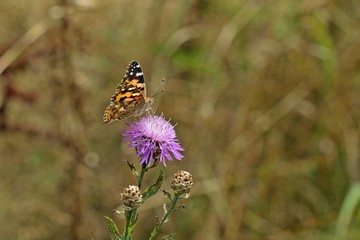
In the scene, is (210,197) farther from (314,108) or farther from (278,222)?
(314,108)

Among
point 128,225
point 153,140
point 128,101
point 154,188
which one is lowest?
point 128,225

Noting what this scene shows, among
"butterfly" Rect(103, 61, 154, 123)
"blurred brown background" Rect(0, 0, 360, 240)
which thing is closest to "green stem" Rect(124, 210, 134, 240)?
"butterfly" Rect(103, 61, 154, 123)

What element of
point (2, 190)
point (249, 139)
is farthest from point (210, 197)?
point (2, 190)

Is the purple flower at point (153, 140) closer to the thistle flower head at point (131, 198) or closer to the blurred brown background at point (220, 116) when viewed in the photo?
the thistle flower head at point (131, 198)

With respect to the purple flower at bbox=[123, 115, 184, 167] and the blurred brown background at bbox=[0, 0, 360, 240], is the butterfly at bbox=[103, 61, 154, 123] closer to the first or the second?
the purple flower at bbox=[123, 115, 184, 167]

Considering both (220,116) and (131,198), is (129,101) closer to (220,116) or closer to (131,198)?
(131,198)

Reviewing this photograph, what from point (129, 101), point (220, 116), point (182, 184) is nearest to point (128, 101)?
point (129, 101)

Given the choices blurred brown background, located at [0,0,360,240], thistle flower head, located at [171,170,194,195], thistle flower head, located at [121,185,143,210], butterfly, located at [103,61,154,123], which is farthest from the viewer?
blurred brown background, located at [0,0,360,240]
